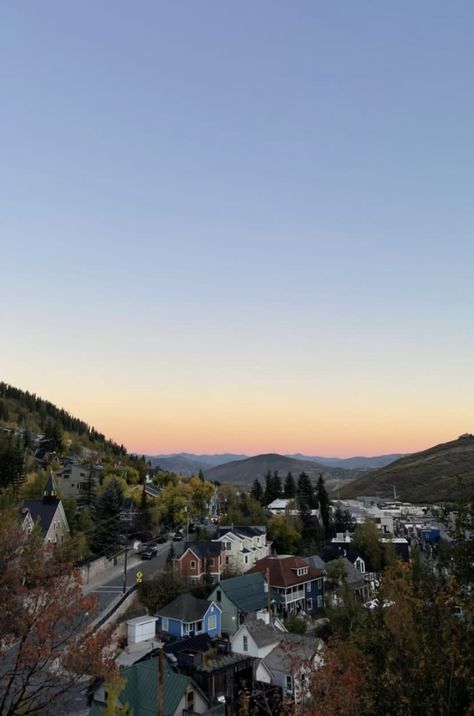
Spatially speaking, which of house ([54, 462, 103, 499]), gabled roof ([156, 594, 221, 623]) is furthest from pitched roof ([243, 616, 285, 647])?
house ([54, 462, 103, 499])

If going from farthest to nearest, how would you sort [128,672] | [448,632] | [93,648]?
1. [128,672]
2. [93,648]
3. [448,632]

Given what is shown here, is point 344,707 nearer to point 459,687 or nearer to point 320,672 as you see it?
point 320,672

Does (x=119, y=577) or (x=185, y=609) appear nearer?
(x=185, y=609)

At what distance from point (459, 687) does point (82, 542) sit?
5166cm

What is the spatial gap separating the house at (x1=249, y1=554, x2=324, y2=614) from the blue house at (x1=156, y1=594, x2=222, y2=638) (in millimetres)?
8492

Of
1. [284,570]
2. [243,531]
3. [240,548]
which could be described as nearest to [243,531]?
[243,531]

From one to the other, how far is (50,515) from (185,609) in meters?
23.7

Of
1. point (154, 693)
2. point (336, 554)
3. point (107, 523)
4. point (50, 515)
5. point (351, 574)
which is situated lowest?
point (351, 574)

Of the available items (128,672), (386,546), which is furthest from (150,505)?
(128,672)

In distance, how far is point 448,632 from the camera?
32.7 ft

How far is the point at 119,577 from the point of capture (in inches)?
2160

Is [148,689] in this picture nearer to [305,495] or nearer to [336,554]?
[336,554]

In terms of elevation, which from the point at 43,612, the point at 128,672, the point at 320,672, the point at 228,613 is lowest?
the point at 228,613

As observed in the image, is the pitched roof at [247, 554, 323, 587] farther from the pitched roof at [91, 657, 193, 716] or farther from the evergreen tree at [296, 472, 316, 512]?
the pitched roof at [91, 657, 193, 716]
